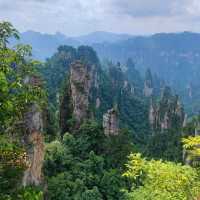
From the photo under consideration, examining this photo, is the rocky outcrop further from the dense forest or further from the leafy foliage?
the leafy foliage

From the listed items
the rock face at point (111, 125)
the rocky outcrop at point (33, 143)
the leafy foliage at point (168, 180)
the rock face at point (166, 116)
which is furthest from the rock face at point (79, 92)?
the rock face at point (166, 116)

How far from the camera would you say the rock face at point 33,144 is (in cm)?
2789

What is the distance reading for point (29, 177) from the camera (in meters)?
29.1

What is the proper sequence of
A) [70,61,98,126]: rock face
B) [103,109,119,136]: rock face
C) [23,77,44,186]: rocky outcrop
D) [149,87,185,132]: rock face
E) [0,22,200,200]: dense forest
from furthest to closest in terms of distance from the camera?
[149,87,185,132]: rock face, [103,109,119,136]: rock face, [70,61,98,126]: rock face, [23,77,44,186]: rocky outcrop, [0,22,200,200]: dense forest

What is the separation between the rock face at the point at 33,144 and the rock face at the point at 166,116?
82546 millimetres

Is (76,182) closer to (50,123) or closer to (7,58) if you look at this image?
(50,123)

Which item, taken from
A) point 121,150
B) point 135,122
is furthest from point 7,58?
point 135,122

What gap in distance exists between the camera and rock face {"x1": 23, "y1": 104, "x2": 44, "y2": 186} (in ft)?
91.5

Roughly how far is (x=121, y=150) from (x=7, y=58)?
35019 mm

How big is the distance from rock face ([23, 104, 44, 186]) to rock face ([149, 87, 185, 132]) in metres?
82.5

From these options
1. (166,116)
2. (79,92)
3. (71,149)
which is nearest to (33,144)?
(71,149)

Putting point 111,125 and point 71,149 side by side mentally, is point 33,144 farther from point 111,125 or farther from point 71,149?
point 111,125

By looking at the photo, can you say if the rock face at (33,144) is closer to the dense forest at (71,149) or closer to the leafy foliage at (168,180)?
the dense forest at (71,149)

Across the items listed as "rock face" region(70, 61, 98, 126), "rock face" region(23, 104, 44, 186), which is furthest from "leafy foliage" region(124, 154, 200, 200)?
"rock face" region(70, 61, 98, 126)
